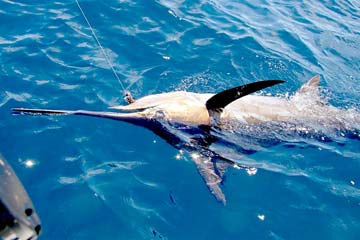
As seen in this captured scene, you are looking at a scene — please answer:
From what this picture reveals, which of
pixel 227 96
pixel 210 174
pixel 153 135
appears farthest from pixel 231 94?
pixel 153 135

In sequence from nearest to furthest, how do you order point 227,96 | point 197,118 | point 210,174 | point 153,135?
point 210,174, point 227,96, point 197,118, point 153,135

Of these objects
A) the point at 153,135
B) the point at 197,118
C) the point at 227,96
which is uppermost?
the point at 227,96

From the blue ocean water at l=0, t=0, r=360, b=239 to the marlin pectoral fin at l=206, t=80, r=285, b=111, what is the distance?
616 mm

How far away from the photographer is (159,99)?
497 cm

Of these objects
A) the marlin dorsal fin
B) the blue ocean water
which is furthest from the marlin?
the blue ocean water

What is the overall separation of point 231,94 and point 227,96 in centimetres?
6

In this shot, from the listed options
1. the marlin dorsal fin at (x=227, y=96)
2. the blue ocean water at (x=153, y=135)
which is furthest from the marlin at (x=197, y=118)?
the blue ocean water at (x=153, y=135)

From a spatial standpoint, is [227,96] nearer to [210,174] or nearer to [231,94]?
[231,94]

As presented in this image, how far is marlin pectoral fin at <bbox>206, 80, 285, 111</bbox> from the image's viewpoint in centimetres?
421

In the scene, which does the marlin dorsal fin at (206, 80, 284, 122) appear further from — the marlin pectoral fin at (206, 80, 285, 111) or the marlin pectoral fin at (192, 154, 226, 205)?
the marlin pectoral fin at (192, 154, 226, 205)

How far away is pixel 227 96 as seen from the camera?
4.59 m

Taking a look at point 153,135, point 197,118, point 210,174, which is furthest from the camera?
point 153,135

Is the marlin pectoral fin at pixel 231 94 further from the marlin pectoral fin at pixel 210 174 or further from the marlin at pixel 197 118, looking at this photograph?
the marlin pectoral fin at pixel 210 174

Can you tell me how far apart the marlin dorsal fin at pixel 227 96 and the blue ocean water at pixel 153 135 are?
1.75 ft
